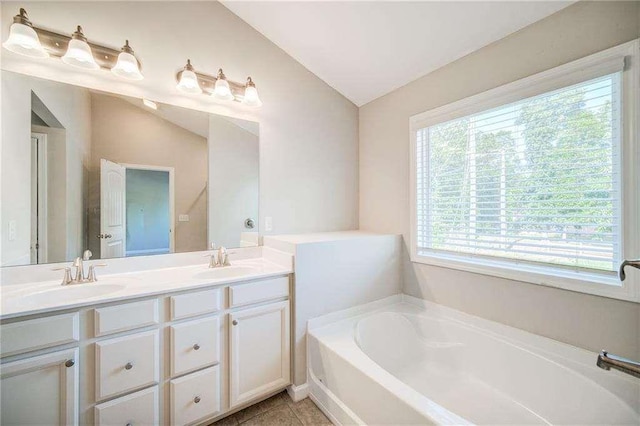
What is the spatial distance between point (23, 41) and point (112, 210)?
0.95 metres

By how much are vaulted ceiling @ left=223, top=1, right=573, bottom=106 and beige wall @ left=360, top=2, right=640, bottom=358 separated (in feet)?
0.30

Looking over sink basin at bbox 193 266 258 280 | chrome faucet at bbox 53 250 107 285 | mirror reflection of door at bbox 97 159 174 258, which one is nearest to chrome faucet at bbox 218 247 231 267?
sink basin at bbox 193 266 258 280

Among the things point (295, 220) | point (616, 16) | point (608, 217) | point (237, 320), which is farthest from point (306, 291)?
point (616, 16)

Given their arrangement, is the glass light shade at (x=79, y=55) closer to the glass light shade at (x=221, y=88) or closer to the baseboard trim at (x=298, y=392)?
the glass light shade at (x=221, y=88)

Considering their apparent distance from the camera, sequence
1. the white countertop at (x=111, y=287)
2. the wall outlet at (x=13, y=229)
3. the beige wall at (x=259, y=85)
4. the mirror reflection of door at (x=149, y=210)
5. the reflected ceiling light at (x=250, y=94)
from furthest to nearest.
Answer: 1. the reflected ceiling light at (x=250, y=94)
2. the mirror reflection of door at (x=149, y=210)
3. the beige wall at (x=259, y=85)
4. the wall outlet at (x=13, y=229)
5. the white countertop at (x=111, y=287)

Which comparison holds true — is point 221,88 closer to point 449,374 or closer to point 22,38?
point 22,38

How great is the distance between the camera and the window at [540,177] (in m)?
1.32

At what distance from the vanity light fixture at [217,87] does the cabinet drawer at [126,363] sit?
158cm

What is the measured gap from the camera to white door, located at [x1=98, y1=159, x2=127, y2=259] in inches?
63.3

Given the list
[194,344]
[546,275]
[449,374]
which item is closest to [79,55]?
[194,344]

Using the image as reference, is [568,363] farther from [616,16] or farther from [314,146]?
Answer: [314,146]

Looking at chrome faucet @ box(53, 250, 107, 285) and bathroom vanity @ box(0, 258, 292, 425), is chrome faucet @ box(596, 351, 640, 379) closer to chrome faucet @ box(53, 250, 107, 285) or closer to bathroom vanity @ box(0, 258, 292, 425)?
bathroom vanity @ box(0, 258, 292, 425)

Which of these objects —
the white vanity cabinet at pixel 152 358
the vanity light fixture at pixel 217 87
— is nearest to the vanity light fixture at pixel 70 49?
the vanity light fixture at pixel 217 87

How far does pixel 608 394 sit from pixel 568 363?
0.18 metres
